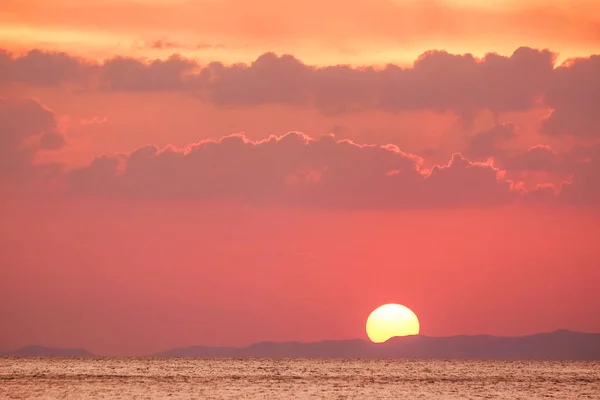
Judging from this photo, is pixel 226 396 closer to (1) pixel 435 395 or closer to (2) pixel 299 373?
(1) pixel 435 395

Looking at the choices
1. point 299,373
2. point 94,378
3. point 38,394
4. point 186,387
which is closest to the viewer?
point 38,394

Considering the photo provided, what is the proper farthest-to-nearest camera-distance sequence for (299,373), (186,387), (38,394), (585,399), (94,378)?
(299,373)
(94,378)
(186,387)
(585,399)
(38,394)

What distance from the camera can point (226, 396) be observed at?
95125 mm

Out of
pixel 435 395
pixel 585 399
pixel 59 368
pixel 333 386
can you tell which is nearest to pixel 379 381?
pixel 333 386

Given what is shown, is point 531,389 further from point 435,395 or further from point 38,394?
point 38,394

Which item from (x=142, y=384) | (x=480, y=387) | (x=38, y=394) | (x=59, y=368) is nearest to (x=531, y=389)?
(x=480, y=387)

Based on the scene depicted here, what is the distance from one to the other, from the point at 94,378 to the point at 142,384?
10.7 m

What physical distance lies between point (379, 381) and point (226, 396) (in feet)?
102

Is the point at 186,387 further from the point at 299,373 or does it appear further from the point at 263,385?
the point at 299,373

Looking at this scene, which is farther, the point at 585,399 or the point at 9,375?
the point at 9,375

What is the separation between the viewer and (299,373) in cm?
14100

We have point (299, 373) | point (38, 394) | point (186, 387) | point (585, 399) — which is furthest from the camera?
point (299, 373)

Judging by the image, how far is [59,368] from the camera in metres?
144

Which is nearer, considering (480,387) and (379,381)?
(480,387)
